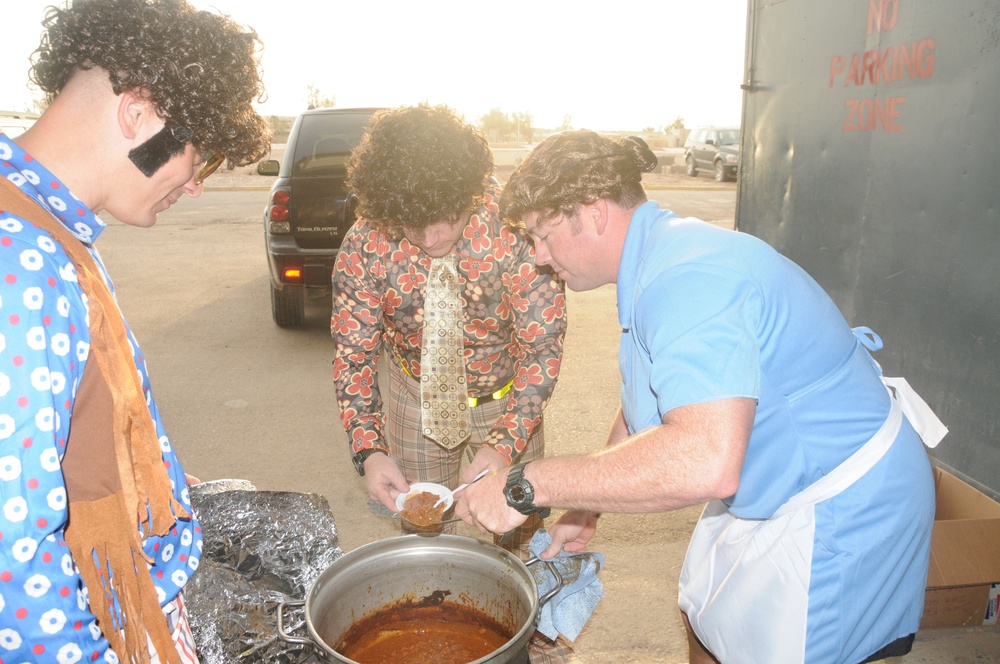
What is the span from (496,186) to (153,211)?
4.57 ft

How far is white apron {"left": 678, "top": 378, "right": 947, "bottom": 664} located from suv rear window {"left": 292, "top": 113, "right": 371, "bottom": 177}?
5249mm

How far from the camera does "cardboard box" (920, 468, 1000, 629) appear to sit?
3.00 meters

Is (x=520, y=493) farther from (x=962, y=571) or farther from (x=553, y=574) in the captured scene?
(x=962, y=571)

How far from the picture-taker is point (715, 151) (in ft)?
74.2

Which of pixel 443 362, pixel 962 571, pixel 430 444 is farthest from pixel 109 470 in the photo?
pixel 962 571

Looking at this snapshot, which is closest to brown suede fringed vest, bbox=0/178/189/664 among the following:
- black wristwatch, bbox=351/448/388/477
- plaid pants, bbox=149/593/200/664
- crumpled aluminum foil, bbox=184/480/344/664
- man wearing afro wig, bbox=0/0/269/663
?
man wearing afro wig, bbox=0/0/269/663

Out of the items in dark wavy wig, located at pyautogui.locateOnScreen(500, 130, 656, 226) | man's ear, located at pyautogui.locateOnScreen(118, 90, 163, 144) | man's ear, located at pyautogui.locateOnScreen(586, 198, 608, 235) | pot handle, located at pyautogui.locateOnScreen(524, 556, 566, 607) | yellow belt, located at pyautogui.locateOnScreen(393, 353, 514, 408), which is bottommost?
pot handle, located at pyautogui.locateOnScreen(524, 556, 566, 607)

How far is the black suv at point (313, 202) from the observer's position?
637 cm

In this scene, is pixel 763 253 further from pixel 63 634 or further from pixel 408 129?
pixel 63 634

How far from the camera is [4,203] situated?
1.06 m

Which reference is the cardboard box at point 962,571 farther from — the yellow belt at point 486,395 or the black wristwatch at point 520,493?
the black wristwatch at point 520,493

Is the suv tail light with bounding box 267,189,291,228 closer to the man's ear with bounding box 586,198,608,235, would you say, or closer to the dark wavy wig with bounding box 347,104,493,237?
the dark wavy wig with bounding box 347,104,493,237

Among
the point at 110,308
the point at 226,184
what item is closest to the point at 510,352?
the point at 110,308

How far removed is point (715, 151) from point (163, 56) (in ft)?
75.8
